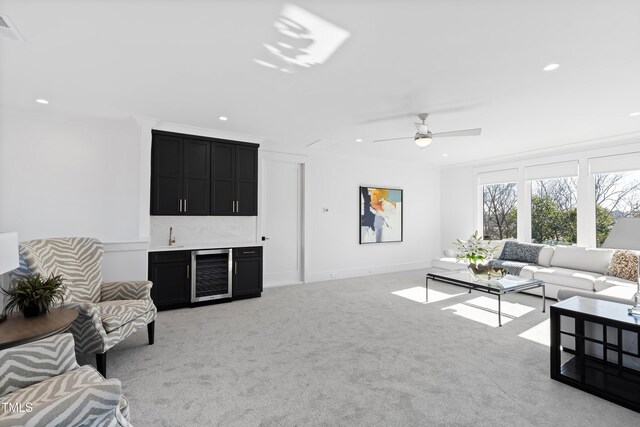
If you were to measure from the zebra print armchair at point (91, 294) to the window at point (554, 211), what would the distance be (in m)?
6.83

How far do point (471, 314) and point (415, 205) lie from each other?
3853 millimetres

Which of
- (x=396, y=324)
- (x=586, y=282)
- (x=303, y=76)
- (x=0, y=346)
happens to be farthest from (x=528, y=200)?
(x=0, y=346)

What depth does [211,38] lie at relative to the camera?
2.25m

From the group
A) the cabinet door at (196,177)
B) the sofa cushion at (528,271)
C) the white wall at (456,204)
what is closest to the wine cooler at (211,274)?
the cabinet door at (196,177)

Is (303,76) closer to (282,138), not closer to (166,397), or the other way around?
(282,138)

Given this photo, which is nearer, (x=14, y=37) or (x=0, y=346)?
(x=0, y=346)

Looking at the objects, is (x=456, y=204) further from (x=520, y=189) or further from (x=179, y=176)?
(x=179, y=176)

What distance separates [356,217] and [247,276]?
2.79m

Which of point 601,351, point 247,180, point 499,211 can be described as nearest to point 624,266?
point 499,211

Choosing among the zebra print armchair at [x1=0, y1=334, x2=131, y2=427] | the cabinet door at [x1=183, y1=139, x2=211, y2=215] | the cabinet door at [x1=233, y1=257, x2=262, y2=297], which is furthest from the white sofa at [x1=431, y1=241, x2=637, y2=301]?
the zebra print armchair at [x1=0, y1=334, x2=131, y2=427]

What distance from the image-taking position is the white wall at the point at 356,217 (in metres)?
6.17

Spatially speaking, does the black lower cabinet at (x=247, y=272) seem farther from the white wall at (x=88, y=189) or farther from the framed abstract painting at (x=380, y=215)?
the framed abstract painting at (x=380, y=215)

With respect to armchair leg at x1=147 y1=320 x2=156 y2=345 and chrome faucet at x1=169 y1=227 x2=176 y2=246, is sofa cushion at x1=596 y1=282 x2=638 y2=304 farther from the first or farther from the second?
chrome faucet at x1=169 y1=227 x2=176 y2=246

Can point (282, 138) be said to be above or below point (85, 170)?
above
